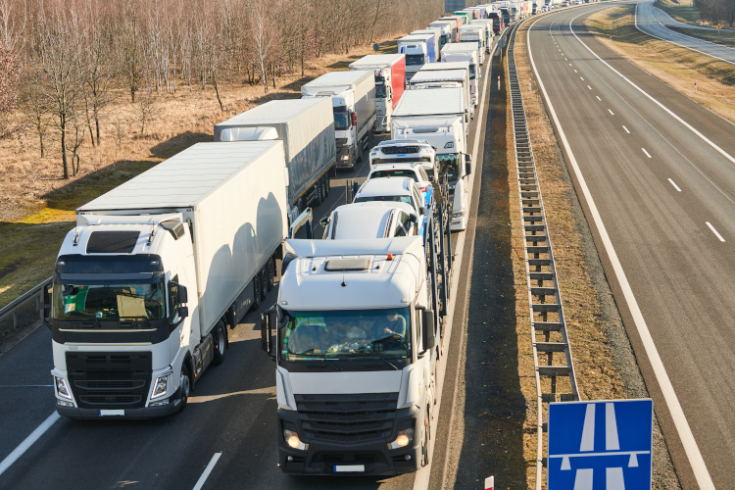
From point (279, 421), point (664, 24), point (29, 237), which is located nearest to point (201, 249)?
point (279, 421)

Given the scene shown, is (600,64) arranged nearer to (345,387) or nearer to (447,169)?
(447,169)

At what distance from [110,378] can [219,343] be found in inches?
122

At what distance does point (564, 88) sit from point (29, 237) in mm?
41051

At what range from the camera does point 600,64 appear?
69.9 metres

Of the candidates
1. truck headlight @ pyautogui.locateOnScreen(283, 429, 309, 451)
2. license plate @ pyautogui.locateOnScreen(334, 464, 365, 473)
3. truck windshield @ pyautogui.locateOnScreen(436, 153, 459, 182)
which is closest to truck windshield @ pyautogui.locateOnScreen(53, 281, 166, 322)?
truck headlight @ pyautogui.locateOnScreen(283, 429, 309, 451)

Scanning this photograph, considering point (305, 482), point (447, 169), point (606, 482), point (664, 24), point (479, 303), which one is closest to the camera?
point (606, 482)

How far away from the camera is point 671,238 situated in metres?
22.8

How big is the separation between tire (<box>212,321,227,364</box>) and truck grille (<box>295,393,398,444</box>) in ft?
18.2

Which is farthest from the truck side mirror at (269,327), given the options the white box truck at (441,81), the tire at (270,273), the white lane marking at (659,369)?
the white box truck at (441,81)

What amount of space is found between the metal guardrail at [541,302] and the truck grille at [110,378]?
639 centimetres

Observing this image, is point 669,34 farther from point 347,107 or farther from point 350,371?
point 350,371

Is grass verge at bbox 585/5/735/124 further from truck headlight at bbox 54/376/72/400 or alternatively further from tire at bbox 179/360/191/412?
truck headlight at bbox 54/376/72/400

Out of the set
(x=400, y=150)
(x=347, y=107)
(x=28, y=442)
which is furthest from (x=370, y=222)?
(x=347, y=107)

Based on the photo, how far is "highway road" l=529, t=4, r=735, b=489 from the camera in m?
12.9
